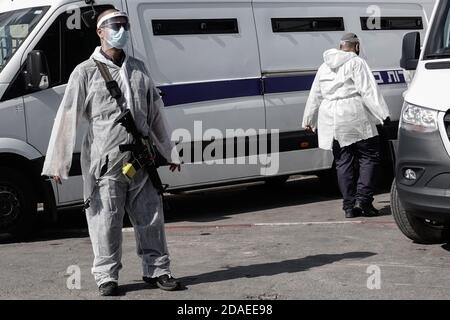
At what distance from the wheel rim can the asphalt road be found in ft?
0.58

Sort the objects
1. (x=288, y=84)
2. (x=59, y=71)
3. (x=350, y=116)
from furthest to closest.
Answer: (x=288, y=84), (x=350, y=116), (x=59, y=71)

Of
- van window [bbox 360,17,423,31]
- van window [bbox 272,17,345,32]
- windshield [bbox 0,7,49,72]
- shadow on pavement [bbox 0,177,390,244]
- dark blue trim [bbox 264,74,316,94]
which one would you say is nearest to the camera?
windshield [bbox 0,7,49,72]

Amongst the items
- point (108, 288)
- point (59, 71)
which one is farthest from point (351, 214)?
point (108, 288)

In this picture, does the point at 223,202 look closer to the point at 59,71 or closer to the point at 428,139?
the point at 59,71

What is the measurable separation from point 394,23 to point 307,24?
133cm

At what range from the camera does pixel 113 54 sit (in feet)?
18.9

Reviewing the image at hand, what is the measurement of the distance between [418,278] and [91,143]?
2.43 metres

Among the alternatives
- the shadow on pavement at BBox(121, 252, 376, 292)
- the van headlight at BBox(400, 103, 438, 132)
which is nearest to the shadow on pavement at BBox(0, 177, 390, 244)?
the shadow on pavement at BBox(121, 252, 376, 292)

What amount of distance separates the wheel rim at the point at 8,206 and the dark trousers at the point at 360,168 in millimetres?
3161

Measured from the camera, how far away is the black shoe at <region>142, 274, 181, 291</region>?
5867 millimetres

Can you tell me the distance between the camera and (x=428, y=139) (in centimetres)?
621

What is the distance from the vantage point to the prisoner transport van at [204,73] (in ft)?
25.7

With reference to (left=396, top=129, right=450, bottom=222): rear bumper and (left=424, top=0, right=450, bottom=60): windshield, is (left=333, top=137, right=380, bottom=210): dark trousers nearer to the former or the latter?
(left=424, top=0, right=450, bottom=60): windshield

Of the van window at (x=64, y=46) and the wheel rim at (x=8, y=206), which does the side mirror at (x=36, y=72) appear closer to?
the van window at (x=64, y=46)
